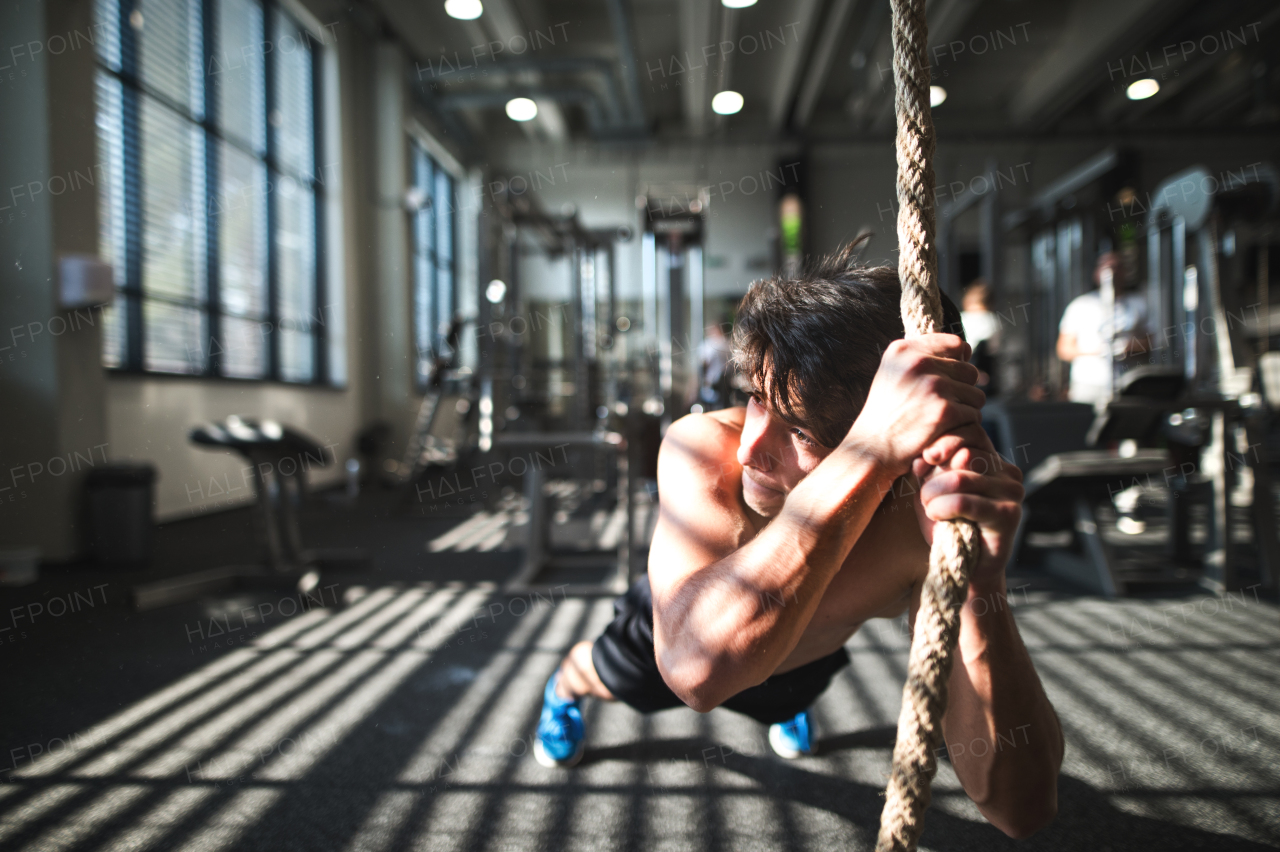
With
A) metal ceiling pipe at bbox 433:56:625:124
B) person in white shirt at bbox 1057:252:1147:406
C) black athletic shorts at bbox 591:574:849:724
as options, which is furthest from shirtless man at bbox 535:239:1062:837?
metal ceiling pipe at bbox 433:56:625:124

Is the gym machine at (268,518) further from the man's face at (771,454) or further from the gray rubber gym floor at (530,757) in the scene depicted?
the man's face at (771,454)

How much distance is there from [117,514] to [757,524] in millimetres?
2916

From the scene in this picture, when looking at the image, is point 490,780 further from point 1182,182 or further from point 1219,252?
point 1182,182

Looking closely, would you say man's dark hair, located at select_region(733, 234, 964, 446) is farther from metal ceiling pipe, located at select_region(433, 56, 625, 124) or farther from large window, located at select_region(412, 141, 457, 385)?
metal ceiling pipe, located at select_region(433, 56, 625, 124)

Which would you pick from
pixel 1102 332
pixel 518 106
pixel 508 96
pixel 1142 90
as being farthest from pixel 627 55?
pixel 1142 90

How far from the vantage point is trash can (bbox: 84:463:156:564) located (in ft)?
8.65

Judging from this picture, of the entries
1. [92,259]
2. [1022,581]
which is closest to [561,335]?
[92,259]

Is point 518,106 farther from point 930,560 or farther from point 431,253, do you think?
point 431,253

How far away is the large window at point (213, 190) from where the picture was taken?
10.7 ft

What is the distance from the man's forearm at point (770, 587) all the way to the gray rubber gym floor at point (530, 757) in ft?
0.89

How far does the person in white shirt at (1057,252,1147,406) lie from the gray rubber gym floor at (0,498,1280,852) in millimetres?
1649

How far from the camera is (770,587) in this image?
1.79ft

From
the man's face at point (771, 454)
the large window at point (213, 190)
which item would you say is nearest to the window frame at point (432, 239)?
the large window at point (213, 190)

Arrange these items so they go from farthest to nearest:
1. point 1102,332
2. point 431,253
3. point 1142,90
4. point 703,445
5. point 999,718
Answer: point 431,253, point 1142,90, point 1102,332, point 703,445, point 999,718
